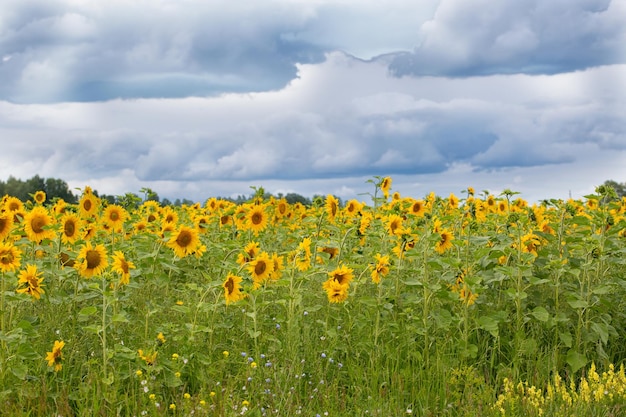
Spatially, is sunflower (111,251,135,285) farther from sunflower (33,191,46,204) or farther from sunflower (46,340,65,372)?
sunflower (33,191,46,204)

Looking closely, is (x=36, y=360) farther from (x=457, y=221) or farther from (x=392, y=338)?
(x=457, y=221)

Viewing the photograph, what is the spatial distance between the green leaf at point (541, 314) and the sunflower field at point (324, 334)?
22 mm

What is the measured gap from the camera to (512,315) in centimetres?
616

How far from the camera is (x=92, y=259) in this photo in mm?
5500

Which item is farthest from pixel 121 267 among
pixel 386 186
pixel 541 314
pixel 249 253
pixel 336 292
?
pixel 386 186

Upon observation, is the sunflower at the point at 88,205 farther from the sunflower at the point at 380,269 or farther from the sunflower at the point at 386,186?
the sunflower at the point at 386,186

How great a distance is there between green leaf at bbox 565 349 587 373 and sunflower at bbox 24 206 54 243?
4625mm

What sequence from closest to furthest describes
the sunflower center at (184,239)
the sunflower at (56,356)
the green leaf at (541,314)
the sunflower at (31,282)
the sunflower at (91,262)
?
the sunflower at (56,356), the sunflower at (31,282), the sunflower at (91,262), the green leaf at (541,314), the sunflower center at (184,239)

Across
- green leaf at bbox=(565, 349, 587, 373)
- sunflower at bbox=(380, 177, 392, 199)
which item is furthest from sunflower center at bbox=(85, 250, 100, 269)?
sunflower at bbox=(380, 177, 392, 199)

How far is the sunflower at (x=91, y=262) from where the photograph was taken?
546 centimetres

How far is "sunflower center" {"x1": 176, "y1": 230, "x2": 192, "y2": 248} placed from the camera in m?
6.06

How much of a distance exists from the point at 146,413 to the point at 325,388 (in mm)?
1332

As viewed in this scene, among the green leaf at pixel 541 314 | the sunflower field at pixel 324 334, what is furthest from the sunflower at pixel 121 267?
the green leaf at pixel 541 314

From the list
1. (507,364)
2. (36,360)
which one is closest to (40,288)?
(36,360)
